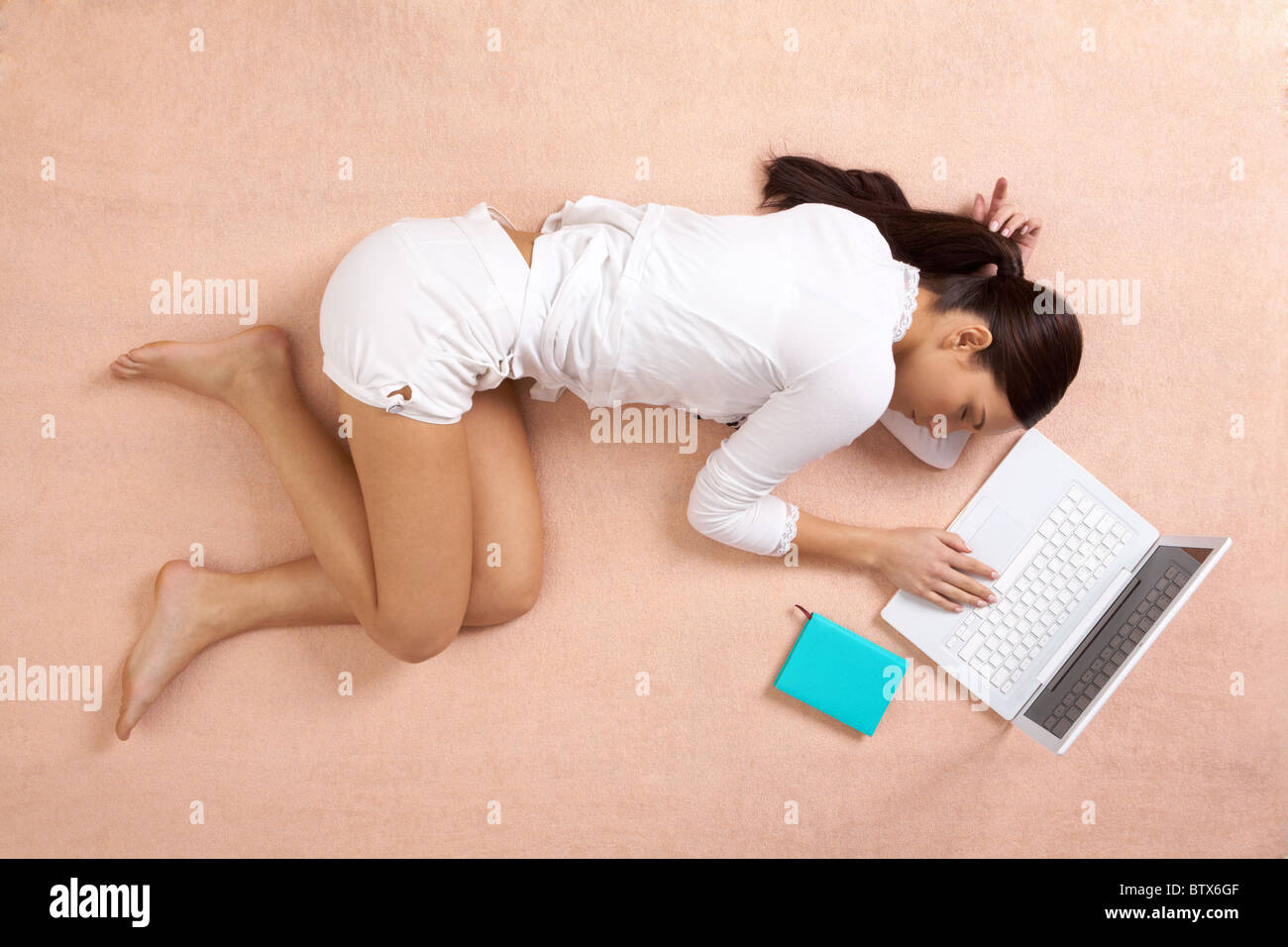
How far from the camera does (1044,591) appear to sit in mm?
1249

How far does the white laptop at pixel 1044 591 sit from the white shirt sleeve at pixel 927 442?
0.08 m

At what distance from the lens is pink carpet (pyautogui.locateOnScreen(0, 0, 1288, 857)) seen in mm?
1262

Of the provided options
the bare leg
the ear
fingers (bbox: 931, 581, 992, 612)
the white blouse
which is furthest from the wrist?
the bare leg

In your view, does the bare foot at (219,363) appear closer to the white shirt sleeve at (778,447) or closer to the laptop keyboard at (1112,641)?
the white shirt sleeve at (778,447)

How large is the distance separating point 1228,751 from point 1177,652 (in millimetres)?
192

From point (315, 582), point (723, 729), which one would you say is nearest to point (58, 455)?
point (315, 582)

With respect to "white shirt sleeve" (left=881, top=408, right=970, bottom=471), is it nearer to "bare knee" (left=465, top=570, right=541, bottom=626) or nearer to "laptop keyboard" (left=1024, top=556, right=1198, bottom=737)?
"laptop keyboard" (left=1024, top=556, right=1198, bottom=737)

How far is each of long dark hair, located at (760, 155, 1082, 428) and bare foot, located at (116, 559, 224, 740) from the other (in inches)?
46.2

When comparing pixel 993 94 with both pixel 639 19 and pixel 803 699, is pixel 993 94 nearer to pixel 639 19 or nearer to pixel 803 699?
pixel 639 19

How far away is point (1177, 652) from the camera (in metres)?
1.34

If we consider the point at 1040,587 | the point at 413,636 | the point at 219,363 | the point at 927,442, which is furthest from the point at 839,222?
the point at 219,363

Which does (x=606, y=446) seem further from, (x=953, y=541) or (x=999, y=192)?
(x=999, y=192)

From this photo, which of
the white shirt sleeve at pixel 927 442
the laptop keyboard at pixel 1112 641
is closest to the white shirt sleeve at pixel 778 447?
the white shirt sleeve at pixel 927 442

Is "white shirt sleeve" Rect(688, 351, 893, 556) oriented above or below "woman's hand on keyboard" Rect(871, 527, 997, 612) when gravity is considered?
above
